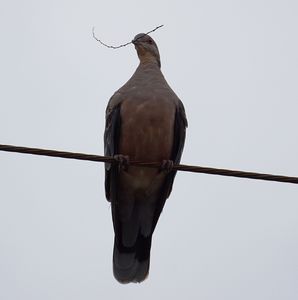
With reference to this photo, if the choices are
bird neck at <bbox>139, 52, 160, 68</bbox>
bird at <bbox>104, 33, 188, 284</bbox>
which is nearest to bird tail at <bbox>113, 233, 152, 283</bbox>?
bird at <bbox>104, 33, 188, 284</bbox>

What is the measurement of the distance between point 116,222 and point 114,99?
3.56ft

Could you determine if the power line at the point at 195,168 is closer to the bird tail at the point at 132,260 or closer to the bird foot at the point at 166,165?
the bird foot at the point at 166,165

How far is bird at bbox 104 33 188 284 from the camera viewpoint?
21.9 feet

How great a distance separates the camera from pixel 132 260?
22.8 feet

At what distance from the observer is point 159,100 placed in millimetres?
6809

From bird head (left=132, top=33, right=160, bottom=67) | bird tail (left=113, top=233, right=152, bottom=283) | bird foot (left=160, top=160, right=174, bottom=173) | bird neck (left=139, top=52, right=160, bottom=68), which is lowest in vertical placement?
bird tail (left=113, top=233, right=152, bottom=283)

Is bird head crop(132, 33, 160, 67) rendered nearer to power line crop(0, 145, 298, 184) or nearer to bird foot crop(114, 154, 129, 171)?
bird foot crop(114, 154, 129, 171)

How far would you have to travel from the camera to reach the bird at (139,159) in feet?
21.9

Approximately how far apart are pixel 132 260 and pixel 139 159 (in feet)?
3.13

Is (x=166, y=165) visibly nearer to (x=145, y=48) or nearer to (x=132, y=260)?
(x=132, y=260)

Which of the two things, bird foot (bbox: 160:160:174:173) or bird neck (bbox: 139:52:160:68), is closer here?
bird foot (bbox: 160:160:174:173)

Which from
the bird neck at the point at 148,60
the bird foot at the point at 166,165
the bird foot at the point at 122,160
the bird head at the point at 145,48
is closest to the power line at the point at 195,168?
the bird foot at the point at 122,160

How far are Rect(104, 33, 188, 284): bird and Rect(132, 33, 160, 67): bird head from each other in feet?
2.04

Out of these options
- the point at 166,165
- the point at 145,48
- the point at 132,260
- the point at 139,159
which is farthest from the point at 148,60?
the point at 132,260
